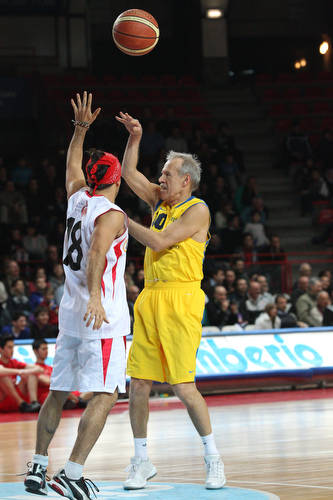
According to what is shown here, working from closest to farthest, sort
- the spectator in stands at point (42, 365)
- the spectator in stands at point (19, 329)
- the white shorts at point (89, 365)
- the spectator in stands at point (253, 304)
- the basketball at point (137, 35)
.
→ the white shorts at point (89, 365) → the basketball at point (137, 35) → the spectator in stands at point (42, 365) → the spectator in stands at point (19, 329) → the spectator in stands at point (253, 304)

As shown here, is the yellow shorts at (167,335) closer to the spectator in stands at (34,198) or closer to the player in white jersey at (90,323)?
the player in white jersey at (90,323)

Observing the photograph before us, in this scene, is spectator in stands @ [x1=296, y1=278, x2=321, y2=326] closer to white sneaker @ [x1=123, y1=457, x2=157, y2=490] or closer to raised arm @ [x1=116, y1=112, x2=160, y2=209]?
raised arm @ [x1=116, y1=112, x2=160, y2=209]

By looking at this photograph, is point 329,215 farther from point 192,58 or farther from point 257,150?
point 192,58

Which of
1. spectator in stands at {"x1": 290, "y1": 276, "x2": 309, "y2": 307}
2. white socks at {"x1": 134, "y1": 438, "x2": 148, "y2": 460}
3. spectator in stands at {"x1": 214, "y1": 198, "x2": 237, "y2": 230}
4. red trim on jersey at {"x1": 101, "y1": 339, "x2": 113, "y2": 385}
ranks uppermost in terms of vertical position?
spectator in stands at {"x1": 214, "y1": 198, "x2": 237, "y2": 230}

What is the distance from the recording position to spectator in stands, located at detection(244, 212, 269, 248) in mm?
18250

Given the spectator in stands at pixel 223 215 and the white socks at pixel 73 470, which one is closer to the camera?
the white socks at pixel 73 470

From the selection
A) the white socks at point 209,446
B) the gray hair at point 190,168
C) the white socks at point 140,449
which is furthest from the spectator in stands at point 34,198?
the white socks at point 209,446

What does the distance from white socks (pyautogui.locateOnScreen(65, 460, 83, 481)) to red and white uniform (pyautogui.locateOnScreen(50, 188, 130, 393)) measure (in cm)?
46

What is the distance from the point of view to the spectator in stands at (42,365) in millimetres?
→ 12672

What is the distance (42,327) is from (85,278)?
27.2 feet

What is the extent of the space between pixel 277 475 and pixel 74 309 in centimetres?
192

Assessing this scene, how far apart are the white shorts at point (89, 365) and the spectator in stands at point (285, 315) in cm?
971

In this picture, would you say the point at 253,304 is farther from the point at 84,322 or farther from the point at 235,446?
the point at 84,322

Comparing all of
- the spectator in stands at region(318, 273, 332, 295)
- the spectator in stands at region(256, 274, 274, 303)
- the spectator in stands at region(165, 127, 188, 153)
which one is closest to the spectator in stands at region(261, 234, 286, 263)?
the spectator in stands at region(256, 274, 274, 303)
